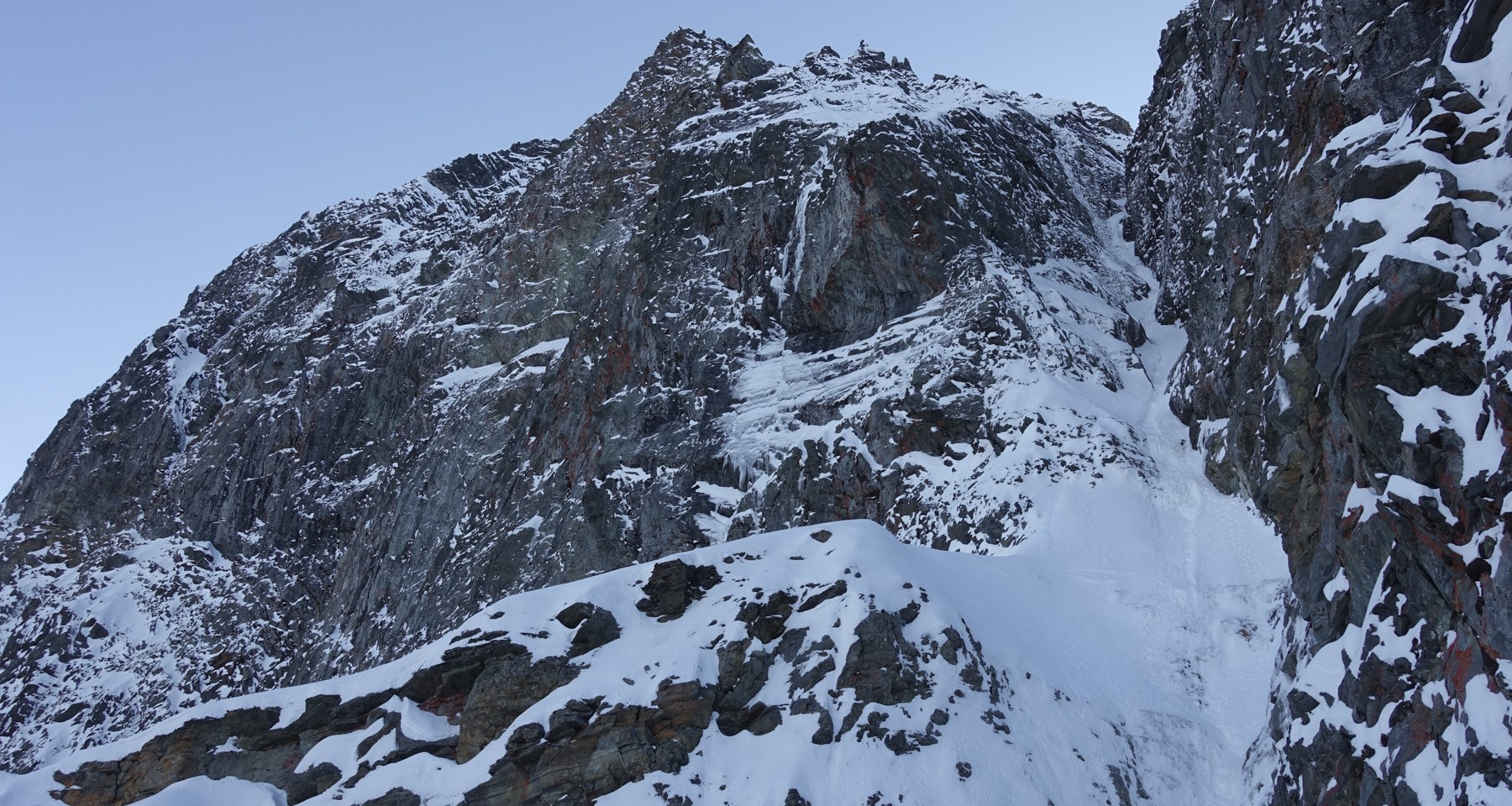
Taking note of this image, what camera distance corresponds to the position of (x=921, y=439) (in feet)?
92.3

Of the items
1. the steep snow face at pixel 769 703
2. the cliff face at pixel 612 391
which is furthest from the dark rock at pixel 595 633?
the cliff face at pixel 612 391

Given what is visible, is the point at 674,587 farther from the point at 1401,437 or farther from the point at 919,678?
the point at 1401,437

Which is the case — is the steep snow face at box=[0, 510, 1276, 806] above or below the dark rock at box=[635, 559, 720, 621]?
below

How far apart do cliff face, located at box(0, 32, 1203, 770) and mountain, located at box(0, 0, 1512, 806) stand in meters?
0.22

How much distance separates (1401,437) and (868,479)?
1796 centimetres

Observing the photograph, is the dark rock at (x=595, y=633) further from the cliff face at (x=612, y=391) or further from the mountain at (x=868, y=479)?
the cliff face at (x=612, y=391)

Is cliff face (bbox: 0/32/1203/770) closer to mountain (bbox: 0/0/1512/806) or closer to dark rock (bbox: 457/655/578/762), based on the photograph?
mountain (bbox: 0/0/1512/806)

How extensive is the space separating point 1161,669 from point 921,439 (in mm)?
11835

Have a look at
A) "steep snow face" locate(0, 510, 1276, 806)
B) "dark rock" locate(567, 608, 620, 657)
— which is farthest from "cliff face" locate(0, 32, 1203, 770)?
"dark rock" locate(567, 608, 620, 657)

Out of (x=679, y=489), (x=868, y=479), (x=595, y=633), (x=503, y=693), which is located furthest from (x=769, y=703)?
(x=679, y=489)

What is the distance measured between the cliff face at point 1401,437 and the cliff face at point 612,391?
645 cm

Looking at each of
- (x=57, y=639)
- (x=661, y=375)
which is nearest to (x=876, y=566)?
(x=661, y=375)

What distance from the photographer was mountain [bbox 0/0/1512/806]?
11.6m

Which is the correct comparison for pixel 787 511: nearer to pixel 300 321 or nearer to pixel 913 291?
pixel 913 291
